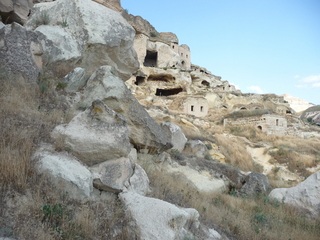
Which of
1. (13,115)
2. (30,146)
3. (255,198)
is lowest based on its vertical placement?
(255,198)

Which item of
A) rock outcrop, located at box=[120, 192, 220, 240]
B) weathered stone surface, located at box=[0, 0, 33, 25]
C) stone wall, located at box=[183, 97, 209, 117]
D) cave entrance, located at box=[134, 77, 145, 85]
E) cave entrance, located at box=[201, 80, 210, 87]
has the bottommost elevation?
rock outcrop, located at box=[120, 192, 220, 240]

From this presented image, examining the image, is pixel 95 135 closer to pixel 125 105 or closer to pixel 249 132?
pixel 125 105

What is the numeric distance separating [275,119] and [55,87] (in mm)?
16944

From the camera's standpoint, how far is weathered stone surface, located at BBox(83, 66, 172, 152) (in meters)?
4.77

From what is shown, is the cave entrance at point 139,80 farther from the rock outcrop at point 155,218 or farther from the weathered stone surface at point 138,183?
the rock outcrop at point 155,218

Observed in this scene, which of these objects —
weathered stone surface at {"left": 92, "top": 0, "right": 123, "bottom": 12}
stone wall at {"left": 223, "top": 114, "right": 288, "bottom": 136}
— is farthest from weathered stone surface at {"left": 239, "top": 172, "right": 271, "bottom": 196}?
weathered stone surface at {"left": 92, "top": 0, "right": 123, "bottom": 12}

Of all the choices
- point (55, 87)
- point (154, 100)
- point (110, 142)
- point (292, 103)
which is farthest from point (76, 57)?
point (292, 103)

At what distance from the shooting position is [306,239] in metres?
3.58

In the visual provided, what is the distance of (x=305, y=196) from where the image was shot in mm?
5113

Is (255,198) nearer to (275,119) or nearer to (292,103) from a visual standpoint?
(275,119)

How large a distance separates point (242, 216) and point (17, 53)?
5300 mm

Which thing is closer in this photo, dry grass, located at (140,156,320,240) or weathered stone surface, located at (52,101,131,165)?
weathered stone surface, located at (52,101,131,165)

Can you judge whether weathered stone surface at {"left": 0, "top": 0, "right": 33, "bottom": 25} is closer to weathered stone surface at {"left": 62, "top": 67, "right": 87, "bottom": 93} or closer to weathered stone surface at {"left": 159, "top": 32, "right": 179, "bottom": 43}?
weathered stone surface at {"left": 62, "top": 67, "right": 87, "bottom": 93}

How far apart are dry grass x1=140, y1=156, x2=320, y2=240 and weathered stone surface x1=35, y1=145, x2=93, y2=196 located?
3.86 ft
